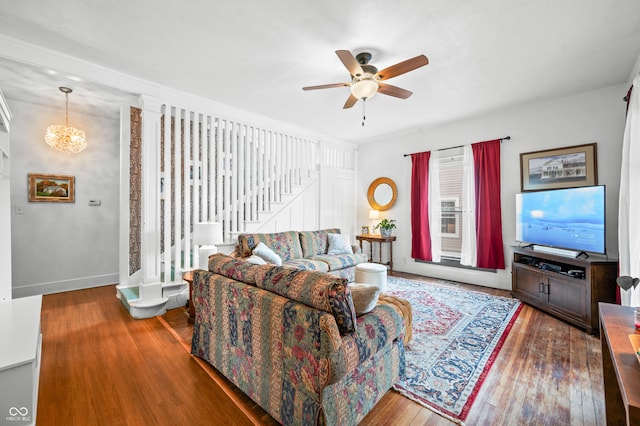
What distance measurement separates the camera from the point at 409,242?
17.7 feet

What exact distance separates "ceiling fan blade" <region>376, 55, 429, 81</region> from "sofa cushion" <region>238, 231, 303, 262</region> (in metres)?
2.56

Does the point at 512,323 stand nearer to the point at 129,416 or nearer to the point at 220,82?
the point at 129,416

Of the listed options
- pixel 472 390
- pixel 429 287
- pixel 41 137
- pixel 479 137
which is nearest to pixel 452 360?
pixel 472 390

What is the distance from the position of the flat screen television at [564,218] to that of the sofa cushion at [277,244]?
3221mm

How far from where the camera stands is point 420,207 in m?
5.13

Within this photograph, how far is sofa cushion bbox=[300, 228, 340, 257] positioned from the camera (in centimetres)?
445

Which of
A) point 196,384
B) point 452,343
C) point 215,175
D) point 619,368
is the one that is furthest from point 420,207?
point 196,384

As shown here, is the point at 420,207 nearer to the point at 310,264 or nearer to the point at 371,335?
the point at 310,264

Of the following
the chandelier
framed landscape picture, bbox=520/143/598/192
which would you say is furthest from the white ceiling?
framed landscape picture, bbox=520/143/598/192

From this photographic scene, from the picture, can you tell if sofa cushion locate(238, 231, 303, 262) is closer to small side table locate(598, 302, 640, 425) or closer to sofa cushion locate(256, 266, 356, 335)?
sofa cushion locate(256, 266, 356, 335)

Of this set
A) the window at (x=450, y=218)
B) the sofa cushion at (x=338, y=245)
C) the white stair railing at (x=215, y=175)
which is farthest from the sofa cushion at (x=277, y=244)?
the window at (x=450, y=218)

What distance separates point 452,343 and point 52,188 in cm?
576

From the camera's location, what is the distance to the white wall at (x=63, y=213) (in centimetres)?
393

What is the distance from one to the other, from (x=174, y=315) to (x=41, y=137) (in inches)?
134
